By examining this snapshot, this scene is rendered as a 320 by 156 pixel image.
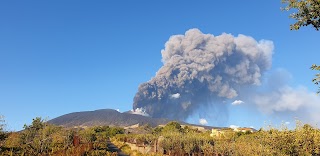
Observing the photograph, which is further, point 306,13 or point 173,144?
point 173,144

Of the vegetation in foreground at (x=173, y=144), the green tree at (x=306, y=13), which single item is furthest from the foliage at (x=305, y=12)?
the vegetation in foreground at (x=173, y=144)

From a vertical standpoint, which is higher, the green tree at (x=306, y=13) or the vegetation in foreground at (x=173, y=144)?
the green tree at (x=306, y=13)

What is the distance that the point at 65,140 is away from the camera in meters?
70.4

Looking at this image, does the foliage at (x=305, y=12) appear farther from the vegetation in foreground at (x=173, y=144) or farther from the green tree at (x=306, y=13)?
the vegetation in foreground at (x=173, y=144)

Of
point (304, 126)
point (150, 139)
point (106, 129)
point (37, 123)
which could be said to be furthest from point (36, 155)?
point (106, 129)

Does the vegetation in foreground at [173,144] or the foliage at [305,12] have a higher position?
the foliage at [305,12]

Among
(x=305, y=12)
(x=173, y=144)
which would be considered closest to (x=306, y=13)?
(x=305, y=12)

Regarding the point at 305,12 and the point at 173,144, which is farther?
the point at 173,144

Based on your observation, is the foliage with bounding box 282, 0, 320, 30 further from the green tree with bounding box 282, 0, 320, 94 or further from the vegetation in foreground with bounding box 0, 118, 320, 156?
the vegetation in foreground with bounding box 0, 118, 320, 156

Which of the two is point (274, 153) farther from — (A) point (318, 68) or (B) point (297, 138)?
(A) point (318, 68)

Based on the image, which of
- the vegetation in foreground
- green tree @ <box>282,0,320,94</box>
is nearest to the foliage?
green tree @ <box>282,0,320,94</box>

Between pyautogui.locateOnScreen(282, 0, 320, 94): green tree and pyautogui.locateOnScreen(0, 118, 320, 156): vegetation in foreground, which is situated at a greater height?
Answer: pyautogui.locateOnScreen(282, 0, 320, 94): green tree

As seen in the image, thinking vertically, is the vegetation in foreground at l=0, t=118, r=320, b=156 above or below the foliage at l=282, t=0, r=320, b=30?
below

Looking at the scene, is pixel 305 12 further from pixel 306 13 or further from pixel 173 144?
pixel 173 144
